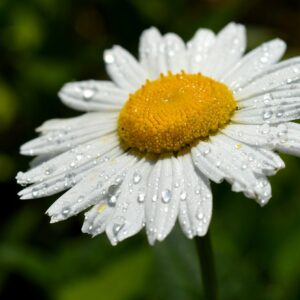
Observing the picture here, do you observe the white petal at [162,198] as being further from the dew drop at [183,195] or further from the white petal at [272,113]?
the white petal at [272,113]

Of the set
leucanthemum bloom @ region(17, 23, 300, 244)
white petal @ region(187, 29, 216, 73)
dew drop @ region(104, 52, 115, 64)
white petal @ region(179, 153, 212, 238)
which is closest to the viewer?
white petal @ region(179, 153, 212, 238)

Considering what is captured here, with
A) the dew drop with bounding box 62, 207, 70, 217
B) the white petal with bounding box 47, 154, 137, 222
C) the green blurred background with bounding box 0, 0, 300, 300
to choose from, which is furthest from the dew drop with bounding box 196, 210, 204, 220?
the green blurred background with bounding box 0, 0, 300, 300

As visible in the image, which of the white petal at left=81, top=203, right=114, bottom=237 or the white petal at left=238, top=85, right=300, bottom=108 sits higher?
the white petal at left=238, top=85, right=300, bottom=108

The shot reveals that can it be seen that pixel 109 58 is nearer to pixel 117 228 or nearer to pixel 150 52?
pixel 150 52

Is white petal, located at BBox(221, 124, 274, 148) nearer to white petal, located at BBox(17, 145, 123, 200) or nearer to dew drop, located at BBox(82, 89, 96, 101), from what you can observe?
white petal, located at BBox(17, 145, 123, 200)

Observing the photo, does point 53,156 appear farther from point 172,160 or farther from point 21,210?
point 21,210

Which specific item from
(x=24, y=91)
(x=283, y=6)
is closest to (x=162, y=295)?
(x=24, y=91)

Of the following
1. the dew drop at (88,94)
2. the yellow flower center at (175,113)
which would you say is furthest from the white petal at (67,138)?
the dew drop at (88,94)
